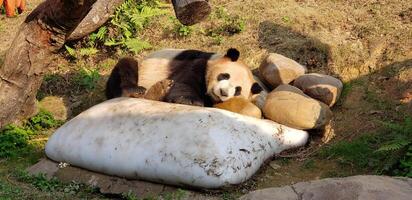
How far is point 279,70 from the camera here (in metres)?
7.18

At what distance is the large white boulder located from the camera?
539 cm

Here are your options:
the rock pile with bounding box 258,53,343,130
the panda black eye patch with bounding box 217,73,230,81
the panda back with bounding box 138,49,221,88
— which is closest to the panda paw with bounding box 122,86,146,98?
the panda back with bounding box 138,49,221,88

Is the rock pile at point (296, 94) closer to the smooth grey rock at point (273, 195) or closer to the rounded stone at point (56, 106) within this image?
the smooth grey rock at point (273, 195)

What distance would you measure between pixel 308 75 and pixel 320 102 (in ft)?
1.68

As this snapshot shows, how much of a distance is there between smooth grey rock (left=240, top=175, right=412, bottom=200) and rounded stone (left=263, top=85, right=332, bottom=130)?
1910 millimetres

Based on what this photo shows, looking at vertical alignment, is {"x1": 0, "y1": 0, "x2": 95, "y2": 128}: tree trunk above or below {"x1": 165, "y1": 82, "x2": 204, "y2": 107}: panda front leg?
above

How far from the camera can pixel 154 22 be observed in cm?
920

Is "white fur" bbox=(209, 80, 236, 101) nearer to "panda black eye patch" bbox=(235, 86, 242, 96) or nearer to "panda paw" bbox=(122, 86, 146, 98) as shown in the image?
"panda black eye patch" bbox=(235, 86, 242, 96)

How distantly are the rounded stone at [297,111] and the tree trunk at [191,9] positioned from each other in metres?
2.03

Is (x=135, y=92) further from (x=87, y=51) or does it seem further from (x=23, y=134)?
(x=87, y=51)

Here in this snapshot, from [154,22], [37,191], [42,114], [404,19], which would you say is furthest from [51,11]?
[404,19]

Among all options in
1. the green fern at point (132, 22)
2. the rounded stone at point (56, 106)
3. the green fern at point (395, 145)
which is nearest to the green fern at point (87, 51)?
the green fern at point (132, 22)

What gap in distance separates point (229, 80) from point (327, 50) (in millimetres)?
1637

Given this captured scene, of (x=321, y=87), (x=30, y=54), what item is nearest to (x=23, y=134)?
(x=30, y=54)
